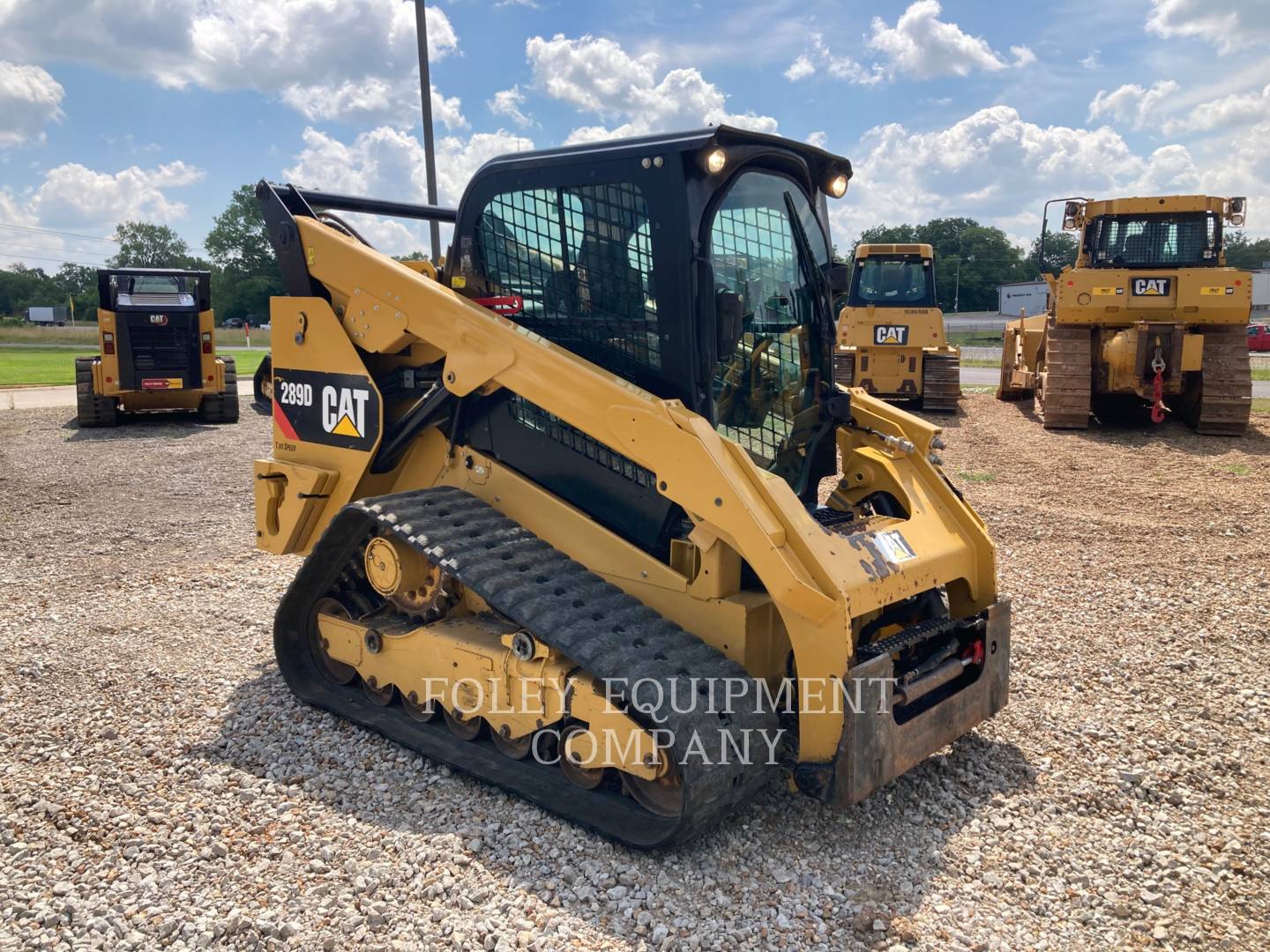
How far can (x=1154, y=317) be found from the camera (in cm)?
1431

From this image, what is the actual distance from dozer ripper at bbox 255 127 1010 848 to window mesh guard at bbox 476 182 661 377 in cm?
1

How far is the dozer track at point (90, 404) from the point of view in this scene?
15.9m

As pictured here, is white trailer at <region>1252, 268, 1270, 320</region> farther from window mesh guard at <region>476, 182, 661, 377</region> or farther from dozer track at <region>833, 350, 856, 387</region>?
window mesh guard at <region>476, 182, 661, 377</region>

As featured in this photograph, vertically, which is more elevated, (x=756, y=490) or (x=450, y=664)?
(x=756, y=490)

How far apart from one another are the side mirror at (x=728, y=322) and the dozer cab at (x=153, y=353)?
14.7 metres

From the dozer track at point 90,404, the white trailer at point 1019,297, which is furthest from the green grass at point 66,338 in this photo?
the white trailer at point 1019,297

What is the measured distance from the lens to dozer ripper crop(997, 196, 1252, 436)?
1380cm

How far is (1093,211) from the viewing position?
14672mm

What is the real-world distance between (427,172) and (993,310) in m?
70.1

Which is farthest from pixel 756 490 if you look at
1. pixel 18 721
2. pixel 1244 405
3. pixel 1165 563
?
pixel 1244 405

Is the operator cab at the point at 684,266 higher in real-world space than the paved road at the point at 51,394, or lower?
higher

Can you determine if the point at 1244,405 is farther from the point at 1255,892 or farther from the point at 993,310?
the point at 993,310

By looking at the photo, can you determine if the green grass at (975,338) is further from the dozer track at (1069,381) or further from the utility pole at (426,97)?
the utility pole at (426,97)

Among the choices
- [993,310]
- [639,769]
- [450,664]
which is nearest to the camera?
[639,769]
